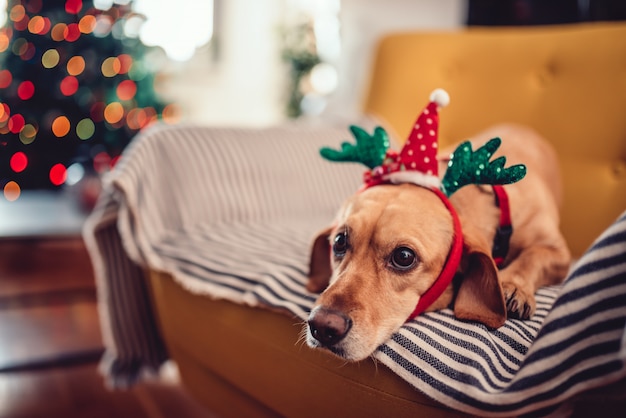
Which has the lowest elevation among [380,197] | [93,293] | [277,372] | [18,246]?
[93,293]

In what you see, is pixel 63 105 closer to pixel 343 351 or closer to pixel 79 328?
pixel 79 328

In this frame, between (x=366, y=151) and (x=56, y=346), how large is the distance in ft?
5.72

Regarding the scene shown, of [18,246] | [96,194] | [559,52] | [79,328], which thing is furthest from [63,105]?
[559,52]

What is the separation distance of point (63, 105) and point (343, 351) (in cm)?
375

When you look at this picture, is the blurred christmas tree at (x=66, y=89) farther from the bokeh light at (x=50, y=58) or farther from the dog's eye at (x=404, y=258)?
the dog's eye at (x=404, y=258)

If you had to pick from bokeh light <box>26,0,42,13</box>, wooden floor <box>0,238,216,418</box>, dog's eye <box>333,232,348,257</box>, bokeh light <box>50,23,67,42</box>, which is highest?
bokeh light <box>26,0,42,13</box>

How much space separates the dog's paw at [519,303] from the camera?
3.36 ft

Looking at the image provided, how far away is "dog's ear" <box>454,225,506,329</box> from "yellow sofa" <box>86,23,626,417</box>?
0.61 feet

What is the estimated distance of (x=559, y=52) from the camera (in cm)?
182

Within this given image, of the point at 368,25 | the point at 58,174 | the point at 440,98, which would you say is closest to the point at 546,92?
the point at 440,98

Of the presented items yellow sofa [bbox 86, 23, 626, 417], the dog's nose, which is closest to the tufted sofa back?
yellow sofa [bbox 86, 23, 626, 417]

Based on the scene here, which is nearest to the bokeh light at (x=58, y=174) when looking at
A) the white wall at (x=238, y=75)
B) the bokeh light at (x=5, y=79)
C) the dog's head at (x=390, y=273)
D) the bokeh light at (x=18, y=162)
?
the bokeh light at (x=18, y=162)

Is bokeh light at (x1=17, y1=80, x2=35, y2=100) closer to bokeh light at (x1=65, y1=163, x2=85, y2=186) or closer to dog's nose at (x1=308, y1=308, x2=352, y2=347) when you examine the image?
bokeh light at (x1=65, y1=163, x2=85, y2=186)

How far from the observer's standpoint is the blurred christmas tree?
393 centimetres
